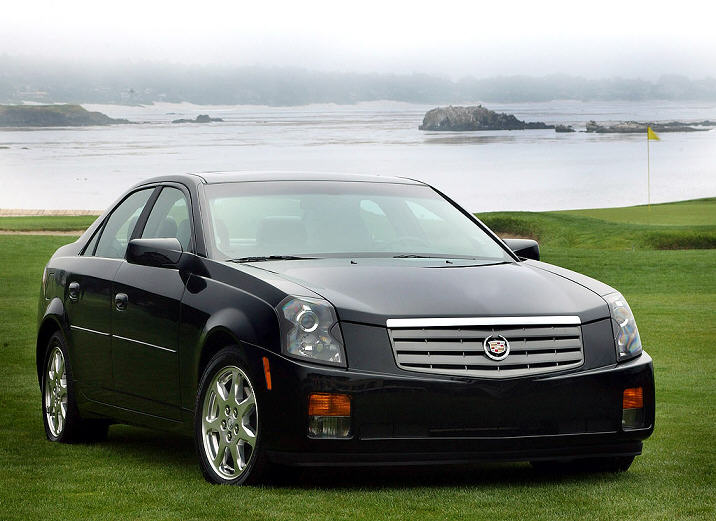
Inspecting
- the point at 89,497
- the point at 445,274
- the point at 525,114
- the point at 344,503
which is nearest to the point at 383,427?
the point at 344,503

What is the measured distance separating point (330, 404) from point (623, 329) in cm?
159

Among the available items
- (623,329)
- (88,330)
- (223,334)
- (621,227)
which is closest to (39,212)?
(621,227)

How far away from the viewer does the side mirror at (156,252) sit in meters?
8.22

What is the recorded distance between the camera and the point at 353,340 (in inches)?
281

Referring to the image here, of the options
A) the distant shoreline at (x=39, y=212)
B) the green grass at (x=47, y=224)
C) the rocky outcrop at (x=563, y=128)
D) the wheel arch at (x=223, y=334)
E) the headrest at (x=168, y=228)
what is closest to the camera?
the wheel arch at (x=223, y=334)

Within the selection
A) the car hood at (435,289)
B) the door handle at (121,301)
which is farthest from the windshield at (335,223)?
the door handle at (121,301)

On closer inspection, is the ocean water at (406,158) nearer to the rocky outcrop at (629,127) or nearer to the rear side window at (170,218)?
the rocky outcrop at (629,127)

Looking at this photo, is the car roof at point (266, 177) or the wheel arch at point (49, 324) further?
the wheel arch at point (49, 324)

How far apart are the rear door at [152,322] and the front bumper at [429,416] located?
1121 millimetres

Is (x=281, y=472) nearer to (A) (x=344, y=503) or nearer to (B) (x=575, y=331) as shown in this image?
(A) (x=344, y=503)

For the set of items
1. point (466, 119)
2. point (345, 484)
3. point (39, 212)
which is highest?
point (345, 484)

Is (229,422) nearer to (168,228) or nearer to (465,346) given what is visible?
(465,346)

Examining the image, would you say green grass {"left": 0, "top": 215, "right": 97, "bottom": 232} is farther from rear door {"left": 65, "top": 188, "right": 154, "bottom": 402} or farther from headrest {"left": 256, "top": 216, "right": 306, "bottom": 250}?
headrest {"left": 256, "top": 216, "right": 306, "bottom": 250}

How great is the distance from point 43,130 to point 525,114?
49.8 meters
